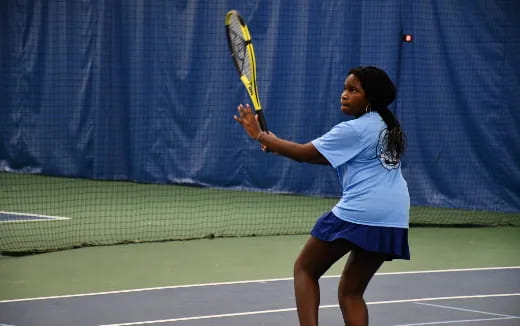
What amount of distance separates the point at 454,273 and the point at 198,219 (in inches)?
125

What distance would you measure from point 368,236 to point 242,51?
1.37 metres

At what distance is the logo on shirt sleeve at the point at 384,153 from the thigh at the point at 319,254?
38cm

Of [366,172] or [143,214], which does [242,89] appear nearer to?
[143,214]

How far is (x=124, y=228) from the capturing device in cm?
941

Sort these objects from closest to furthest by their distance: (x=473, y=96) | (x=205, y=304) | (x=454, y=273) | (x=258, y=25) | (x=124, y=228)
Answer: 1. (x=205, y=304)
2. (x=454, y=273)
3. (x=124, y=228)
4. (x=473, y=96)
5. (x=258, y=25)

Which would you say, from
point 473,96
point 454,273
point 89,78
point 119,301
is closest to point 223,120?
point 89,78

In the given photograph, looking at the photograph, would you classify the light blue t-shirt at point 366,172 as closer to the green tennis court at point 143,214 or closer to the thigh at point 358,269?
the thigh at point 358,269

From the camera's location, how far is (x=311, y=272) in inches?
180

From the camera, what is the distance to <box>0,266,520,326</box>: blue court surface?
231 inches

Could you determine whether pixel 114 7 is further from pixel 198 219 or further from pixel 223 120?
pixel 198 219

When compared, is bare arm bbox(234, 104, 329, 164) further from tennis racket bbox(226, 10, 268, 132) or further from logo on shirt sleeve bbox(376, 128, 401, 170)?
tennis racket bbox(226, 10, 268, 132)

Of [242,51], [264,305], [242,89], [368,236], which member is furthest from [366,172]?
[242,89]

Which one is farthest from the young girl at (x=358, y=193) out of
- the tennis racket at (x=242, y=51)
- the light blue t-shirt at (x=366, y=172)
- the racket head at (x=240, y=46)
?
the racket head at (x=240, y=46)

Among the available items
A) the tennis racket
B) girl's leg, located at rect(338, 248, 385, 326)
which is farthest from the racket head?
girl's leg, located at rect(338, 248, 385, 326)
